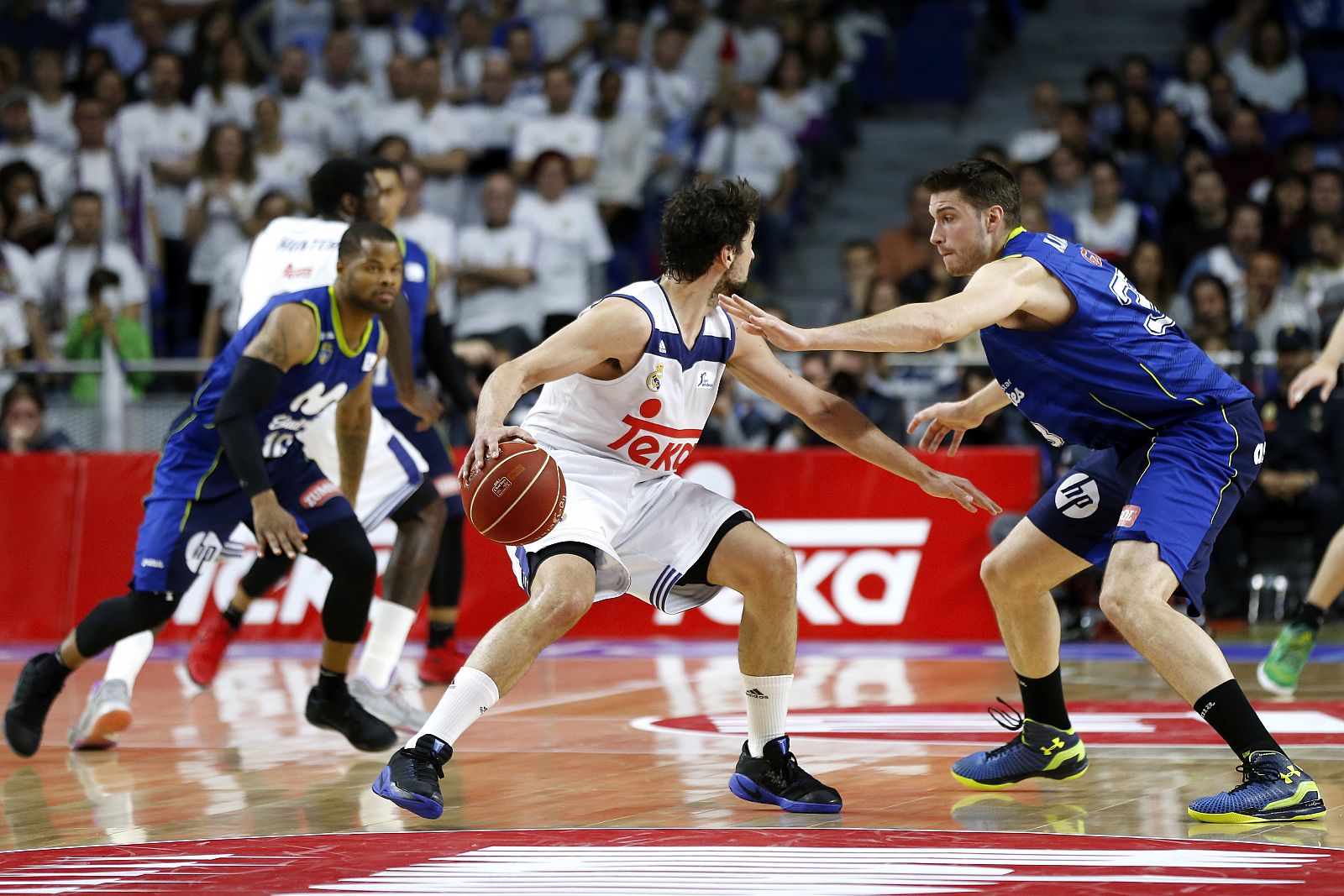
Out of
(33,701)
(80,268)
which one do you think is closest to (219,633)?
(33,701)

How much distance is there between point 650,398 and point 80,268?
9.20 m

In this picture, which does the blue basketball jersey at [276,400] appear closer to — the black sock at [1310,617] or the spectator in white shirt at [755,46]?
the black sock at [1310,617]

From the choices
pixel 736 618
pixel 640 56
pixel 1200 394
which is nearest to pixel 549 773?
pixel 1200 394

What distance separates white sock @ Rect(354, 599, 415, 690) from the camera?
731 cm

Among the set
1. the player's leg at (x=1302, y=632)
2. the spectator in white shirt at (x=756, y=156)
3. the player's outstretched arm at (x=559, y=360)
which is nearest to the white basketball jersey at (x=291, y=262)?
the player's outstretched arm at (x=559, y=360)

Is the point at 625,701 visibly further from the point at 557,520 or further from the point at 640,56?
the point at 640,56

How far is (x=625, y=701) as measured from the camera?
8.17 meters

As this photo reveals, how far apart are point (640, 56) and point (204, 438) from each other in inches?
→ 362

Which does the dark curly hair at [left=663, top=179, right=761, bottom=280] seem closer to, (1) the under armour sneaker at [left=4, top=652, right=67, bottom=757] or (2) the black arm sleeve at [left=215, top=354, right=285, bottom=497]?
(2) the black arm sleeve at [left=215, top=354, right=285, bottom=497]

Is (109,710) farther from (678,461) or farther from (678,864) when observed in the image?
(678,864)

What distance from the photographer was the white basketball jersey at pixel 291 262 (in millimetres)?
7676

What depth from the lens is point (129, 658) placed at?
23.4 feet

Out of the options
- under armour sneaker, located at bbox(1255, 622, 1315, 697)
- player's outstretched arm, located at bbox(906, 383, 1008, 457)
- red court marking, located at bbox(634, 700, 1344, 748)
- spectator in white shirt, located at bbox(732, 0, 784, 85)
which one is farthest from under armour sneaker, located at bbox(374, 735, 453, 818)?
spectator in white shirt, located at bbox(732, 0, 784, 85)

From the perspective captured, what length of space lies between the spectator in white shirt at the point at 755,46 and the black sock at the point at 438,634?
311 inches
